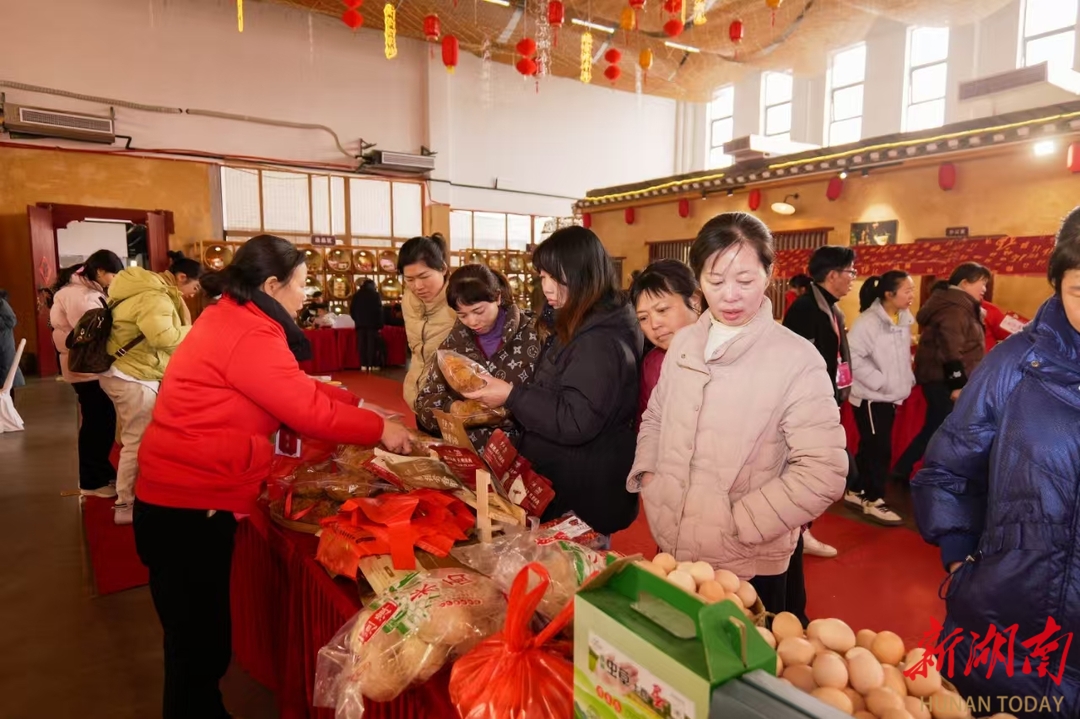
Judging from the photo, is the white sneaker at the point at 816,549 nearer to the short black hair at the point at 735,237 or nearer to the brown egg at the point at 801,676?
the short black hair at the point at 735,237

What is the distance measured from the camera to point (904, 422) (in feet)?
14.3

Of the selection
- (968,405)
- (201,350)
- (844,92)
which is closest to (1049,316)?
(968,405)

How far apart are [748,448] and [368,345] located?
29.6 feet

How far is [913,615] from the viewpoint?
8.64ft

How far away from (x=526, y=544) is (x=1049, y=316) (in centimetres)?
102

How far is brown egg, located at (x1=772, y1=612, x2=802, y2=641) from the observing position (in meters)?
0.83

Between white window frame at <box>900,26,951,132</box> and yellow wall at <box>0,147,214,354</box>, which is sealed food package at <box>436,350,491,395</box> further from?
white window frame at <box>900,26,951,132</box>

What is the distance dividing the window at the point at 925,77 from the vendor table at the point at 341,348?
30.7 ft

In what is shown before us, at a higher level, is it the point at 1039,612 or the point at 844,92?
the point at 844,92

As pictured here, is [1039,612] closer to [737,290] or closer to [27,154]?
[737,290]

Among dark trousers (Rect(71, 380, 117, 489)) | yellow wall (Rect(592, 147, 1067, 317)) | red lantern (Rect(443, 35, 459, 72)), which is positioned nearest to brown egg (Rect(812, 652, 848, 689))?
dark trousers (Rect(71, 380, 117, 489))

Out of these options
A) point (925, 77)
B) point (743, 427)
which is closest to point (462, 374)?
point (743, 427)

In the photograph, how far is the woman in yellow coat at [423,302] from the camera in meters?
2.62

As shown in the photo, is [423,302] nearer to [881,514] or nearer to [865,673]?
[865,673]
